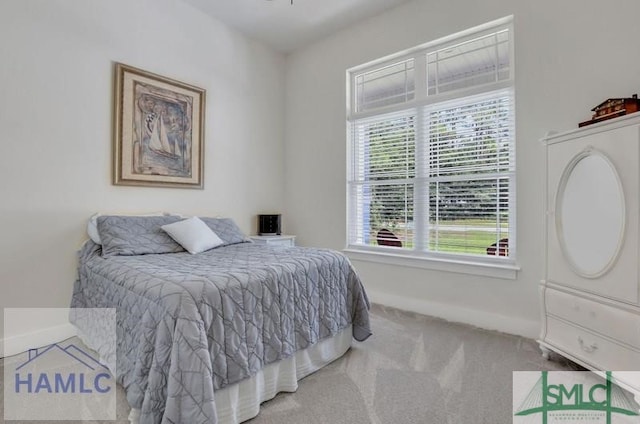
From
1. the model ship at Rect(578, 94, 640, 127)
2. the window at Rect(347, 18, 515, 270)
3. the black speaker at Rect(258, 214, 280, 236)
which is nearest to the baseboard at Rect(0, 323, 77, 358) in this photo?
the black speaker at Rect(258, 214, 280, 236)

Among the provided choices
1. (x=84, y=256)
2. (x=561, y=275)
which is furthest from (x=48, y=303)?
(x=561, y=275)

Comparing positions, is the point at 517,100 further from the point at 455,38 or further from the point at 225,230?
the point at 225,230

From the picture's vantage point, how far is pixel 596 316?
188 cm

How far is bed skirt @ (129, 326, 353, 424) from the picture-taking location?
153 cm

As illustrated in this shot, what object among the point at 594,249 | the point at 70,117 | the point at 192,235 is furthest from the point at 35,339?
the point at 594,249

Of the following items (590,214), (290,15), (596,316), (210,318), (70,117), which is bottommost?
(596,316)

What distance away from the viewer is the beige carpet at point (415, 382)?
1642mm

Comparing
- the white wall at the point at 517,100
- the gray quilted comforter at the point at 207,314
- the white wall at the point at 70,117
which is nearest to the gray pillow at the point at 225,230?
the white wall at the point at 70,117

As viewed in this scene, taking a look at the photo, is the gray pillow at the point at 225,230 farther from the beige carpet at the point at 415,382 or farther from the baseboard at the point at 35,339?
the beige carpet at the point at 415,382

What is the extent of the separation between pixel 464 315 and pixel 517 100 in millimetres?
1854

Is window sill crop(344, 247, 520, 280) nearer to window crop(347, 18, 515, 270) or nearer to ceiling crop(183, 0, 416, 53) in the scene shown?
window crop(347, 18, 515, 270)

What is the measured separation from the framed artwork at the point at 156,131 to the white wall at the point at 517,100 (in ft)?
4.28

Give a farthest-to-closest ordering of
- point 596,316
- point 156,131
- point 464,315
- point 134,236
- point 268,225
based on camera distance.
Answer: point 268,225
point 156,131
point 464,315
point 134,236
point 596,316

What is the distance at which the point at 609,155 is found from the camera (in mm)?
1831
